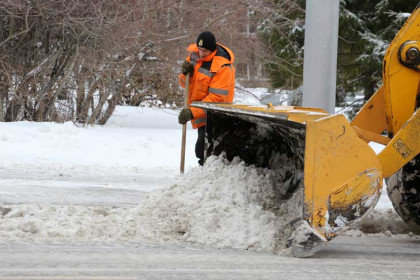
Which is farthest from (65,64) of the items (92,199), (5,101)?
(92,199)

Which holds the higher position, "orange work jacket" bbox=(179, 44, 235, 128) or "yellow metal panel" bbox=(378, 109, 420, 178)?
"orange work jacket" bbox=(179, 44, 235, 128)

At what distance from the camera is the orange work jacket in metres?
6.80

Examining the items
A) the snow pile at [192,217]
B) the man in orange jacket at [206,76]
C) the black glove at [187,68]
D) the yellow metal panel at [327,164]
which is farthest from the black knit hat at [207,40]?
the yellow metal panel at [327,164]

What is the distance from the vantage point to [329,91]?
281 inches

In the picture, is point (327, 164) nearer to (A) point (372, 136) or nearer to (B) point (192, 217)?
(A) point (372, 136)

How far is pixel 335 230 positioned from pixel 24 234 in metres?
2.09

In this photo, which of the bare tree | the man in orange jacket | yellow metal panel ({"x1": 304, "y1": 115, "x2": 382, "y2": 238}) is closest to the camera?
yellow metal panel ({"x1": 304, "y1": 115, "x2": 382, "y2": 238})

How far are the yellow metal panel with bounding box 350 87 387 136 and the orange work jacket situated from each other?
148 centimetres

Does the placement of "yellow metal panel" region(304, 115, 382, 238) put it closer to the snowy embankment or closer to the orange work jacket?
the snowy embankment

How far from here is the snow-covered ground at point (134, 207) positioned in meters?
5.03

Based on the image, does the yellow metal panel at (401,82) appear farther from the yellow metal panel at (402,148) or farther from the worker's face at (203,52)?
the worker's face at (203,52)

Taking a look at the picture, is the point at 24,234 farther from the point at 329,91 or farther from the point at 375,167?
the point at 329,91

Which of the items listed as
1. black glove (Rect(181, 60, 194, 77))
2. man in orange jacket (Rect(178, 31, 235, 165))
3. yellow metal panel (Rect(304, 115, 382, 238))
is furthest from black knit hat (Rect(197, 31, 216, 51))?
yellow metal panel (Rect(304, 115, 382, 238))

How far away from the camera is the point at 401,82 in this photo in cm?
516
